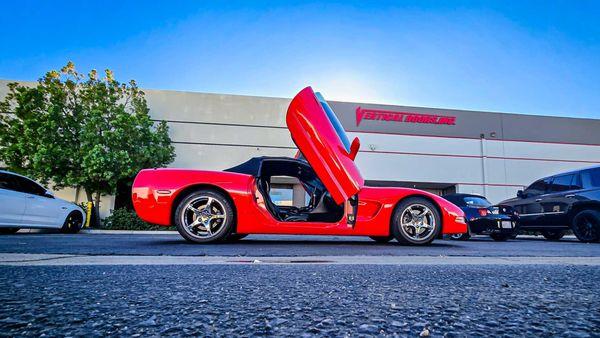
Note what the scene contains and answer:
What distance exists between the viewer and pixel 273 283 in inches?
49.1

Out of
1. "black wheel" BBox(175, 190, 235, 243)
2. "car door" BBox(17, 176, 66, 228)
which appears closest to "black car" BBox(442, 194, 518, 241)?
"black wheel" BBox(175, 190, 235, 243)

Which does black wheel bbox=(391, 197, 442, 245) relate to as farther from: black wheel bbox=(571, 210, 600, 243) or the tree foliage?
the tree foliage

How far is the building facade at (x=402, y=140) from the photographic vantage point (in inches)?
722

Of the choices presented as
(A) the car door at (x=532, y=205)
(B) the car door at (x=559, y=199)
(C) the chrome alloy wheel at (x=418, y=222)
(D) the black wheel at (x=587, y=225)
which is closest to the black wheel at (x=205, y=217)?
(C) the chrome alloy wheel at (x=418, y=222)

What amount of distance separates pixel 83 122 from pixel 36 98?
218 centimetres

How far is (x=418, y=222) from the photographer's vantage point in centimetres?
445

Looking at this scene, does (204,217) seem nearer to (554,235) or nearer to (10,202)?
(10,202)

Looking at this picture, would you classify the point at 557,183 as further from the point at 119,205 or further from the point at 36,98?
the point at 36,98

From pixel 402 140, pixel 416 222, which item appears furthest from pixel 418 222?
pixel 402 140

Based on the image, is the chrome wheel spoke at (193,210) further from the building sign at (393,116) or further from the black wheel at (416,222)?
the building sign at (393,116)

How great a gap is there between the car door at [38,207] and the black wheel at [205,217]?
5124 millimetres

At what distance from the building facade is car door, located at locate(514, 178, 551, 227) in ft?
35.0

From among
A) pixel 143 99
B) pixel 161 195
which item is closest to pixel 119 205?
pixel 143 99

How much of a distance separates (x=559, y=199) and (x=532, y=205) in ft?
2.24
